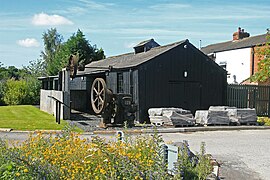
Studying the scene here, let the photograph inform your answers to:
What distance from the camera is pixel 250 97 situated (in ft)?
75.4

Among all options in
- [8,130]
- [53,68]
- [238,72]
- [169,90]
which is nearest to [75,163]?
[8,130]

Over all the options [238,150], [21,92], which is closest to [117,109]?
[238,150]

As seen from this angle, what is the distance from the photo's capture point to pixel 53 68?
145 feet

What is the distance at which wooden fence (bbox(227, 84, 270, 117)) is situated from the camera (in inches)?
867

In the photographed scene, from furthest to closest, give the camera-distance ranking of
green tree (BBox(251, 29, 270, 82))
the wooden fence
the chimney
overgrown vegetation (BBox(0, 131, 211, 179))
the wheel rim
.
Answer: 1. the chimney
2. green tree (BBox(251, 29, 270, 82))
3. the wooden fence
4. the wheel rim
5. overgrown vegetation (BBox(0, 131, 211, 179))

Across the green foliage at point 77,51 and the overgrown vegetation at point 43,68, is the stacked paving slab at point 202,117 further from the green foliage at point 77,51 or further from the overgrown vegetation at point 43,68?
the green foliage at point 77,51

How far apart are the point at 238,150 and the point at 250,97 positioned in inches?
492

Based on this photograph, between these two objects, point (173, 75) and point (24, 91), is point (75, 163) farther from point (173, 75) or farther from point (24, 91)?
point (24, 91)

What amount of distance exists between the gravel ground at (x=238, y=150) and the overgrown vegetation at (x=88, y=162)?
228cm

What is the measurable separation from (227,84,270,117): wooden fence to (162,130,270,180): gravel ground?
5.43 meters

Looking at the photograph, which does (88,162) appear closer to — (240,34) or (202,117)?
(202,117)

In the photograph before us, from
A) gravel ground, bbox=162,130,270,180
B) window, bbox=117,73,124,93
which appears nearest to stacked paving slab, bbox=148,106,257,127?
gravel ground, bbox=162,130,270,180

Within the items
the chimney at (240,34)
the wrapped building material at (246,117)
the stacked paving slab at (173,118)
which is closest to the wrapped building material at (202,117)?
the stacked paving slab at (173,118)

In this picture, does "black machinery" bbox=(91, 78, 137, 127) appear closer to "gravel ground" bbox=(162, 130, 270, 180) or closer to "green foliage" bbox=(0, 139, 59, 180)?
"gravel ground" bbox=(162, 130, 270, 180)
